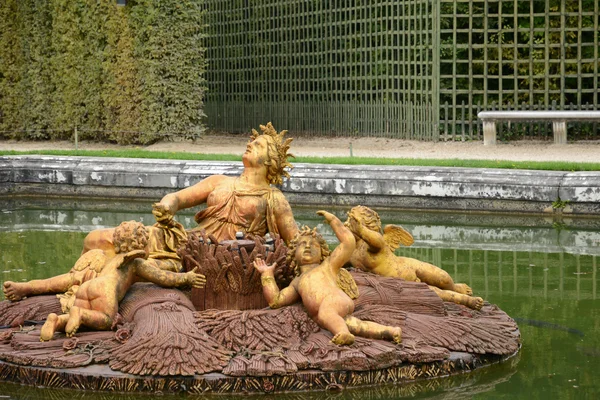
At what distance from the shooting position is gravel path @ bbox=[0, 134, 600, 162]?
56.7ft

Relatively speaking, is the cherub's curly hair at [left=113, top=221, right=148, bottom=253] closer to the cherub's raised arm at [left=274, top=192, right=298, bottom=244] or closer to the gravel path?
the cherub's raised arm at [left=274, top=192, right=298, bottom=244]

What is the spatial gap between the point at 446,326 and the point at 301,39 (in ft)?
50.0

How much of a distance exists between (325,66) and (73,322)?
15.1 m

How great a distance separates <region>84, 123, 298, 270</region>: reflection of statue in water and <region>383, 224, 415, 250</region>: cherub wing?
68 cm

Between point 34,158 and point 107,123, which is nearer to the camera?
point 34,158

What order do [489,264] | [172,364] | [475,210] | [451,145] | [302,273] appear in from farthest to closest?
1. [451,145]
2. [475,210]
3. [489,264]
4. [302,273]
5. [172,364]

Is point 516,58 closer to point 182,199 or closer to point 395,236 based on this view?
point 395,236

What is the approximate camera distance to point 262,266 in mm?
7090

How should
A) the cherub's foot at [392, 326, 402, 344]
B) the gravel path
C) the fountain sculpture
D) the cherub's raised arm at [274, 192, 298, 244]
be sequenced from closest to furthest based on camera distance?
the fountain sculpture, the cherub's foot at [392, 326, 402, 344], the cherub's raised arm at [274, 192, 298, 244], the gravel path

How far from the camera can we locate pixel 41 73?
73.6 feet

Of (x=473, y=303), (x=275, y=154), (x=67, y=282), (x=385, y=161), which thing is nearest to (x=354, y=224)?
(x=275, y=154)

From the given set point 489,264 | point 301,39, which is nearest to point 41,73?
point 301,39

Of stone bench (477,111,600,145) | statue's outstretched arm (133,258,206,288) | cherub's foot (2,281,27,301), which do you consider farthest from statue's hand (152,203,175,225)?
stone bench (477,111,600,145)

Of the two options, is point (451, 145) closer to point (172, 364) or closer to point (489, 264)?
point (489, 264)
